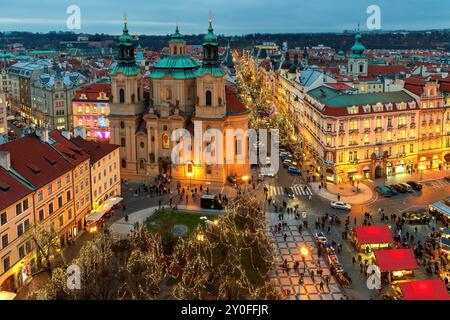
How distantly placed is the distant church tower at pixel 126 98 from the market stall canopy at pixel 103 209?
1820 cm

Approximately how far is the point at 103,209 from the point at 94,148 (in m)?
9.62

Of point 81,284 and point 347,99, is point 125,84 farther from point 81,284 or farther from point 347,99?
point 81,284

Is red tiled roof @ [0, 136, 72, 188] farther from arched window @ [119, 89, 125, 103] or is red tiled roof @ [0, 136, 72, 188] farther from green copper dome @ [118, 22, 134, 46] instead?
green copper dome @ [118, 22, 134, 46]

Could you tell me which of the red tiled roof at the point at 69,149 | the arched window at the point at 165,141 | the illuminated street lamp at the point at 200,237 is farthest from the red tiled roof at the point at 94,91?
the illuminated street lamp at the point at 200,237

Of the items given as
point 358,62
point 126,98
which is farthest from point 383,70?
point 126,98

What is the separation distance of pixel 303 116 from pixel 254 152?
1373cm

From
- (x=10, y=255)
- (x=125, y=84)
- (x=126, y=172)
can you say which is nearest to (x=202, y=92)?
(x=125, y=84)

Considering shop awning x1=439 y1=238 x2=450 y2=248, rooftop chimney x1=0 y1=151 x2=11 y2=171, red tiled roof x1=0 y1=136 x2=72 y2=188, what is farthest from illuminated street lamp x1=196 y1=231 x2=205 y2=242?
shop awning x1=439 y1=238 x2=450 y2=248

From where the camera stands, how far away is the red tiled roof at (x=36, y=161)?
54.8 metres

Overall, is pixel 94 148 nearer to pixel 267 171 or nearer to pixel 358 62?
pixel 267 171

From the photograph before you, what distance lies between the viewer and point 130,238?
5322 centimetres

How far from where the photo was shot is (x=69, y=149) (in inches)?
2534

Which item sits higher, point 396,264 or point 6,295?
point 6,295

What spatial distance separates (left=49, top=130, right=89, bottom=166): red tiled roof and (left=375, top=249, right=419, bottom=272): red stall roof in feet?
118
